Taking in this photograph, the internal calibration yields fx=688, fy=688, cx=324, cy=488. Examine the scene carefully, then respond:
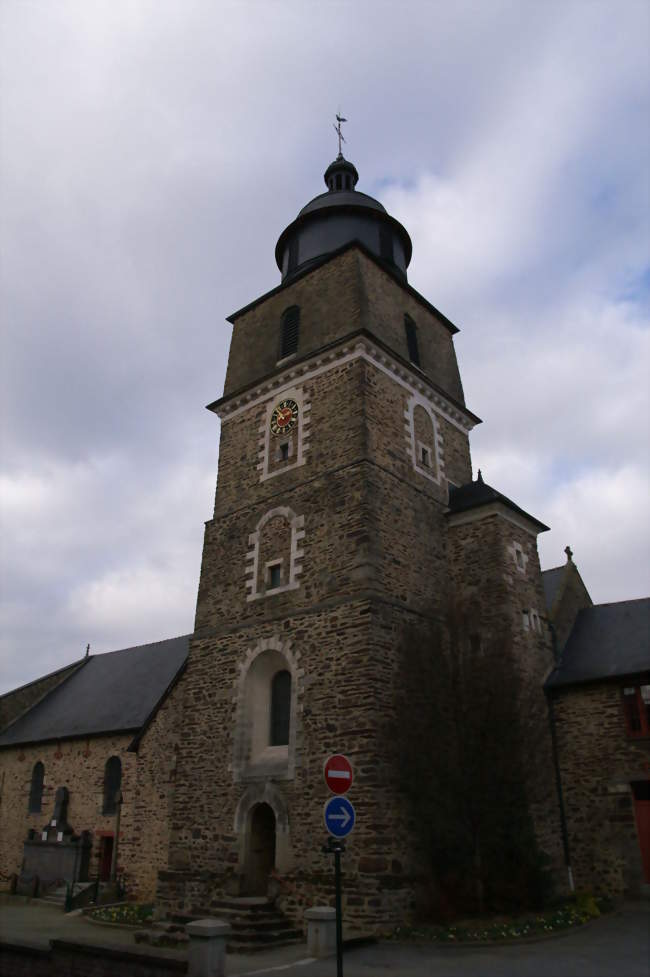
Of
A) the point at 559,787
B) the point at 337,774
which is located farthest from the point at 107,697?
the point at 337,774

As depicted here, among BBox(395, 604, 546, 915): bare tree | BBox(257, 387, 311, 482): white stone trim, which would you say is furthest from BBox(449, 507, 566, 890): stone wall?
BBox(257, 387, 311, 482): white stone trim

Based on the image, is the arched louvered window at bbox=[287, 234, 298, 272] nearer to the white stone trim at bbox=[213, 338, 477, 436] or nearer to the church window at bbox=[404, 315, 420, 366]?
the church window at bbox=[404, 315, 420, 366]

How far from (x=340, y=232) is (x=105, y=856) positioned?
19.8 m

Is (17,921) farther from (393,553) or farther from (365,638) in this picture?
(393,553)

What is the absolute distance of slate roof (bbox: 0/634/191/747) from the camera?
2295 cm

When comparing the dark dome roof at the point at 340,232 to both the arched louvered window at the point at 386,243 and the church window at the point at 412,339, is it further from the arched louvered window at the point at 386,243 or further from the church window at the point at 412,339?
the church window at the point at 412,339

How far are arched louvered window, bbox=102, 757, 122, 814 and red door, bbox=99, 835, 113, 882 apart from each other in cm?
79

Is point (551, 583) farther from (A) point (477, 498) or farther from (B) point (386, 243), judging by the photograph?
(B) point (386, 243)

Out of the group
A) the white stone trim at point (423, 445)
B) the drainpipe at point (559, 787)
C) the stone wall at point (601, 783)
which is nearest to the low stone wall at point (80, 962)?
the drainpipe at point (559, 787)

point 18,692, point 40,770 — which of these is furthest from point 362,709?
point 18,692

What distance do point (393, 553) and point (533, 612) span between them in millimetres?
4120

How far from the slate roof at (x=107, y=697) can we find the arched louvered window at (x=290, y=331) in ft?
34.1

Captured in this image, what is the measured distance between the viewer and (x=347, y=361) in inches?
659

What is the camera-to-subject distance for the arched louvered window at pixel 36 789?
23867mm
